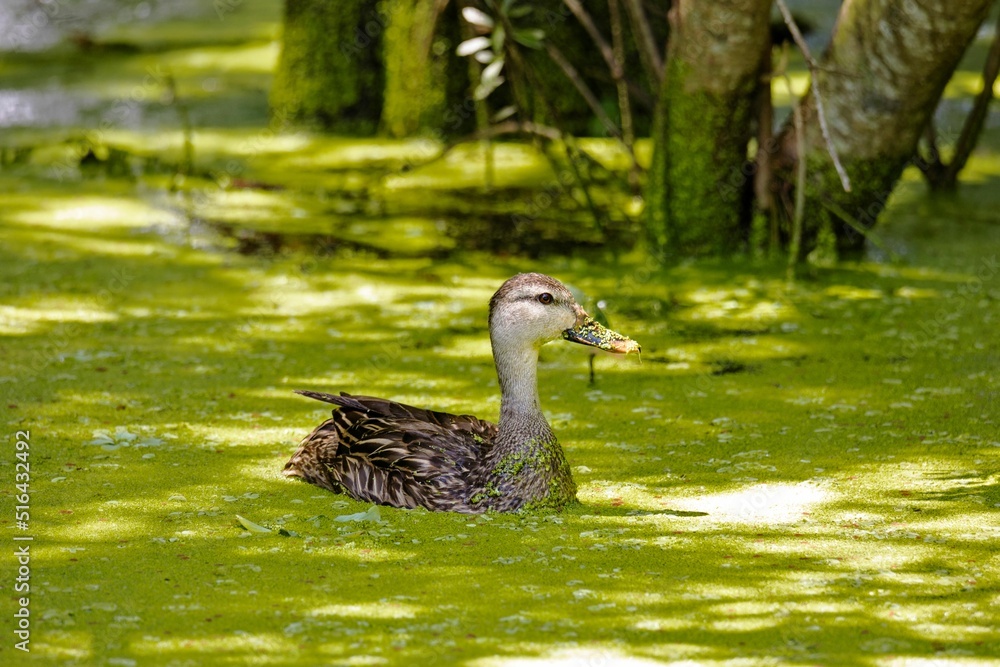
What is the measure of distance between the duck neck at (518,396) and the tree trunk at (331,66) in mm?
5879

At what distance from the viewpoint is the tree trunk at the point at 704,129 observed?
7.50m

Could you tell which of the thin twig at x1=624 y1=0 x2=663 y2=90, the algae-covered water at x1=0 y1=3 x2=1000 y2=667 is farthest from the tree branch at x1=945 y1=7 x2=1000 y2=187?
the thin twig at x1=624 y1=0 x2=663 y2=90

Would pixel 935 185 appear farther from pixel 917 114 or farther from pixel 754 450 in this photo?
pixel 754 450

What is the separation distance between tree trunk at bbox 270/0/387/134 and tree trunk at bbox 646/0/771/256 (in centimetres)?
319

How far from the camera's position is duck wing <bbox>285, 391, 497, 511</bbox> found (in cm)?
494

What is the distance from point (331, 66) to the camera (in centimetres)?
1041

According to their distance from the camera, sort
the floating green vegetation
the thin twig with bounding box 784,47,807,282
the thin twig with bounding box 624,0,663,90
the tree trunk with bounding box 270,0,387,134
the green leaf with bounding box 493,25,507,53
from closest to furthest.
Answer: the floating green vegetation < the thin twig with bounding box 784,47,807,282 < the green leaf with bounding box 493,25,507,53 < the thin twig with bounding box 624,0,663,90 < the tree trunk with bounding box 270,0,387,134

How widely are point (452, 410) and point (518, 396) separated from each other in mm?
1102

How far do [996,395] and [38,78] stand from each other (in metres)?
8.76

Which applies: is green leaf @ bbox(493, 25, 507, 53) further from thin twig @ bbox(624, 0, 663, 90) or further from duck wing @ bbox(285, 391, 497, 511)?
duck wing @ bbox(285, 391, 497, 511)

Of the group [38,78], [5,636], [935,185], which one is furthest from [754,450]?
[38,78]

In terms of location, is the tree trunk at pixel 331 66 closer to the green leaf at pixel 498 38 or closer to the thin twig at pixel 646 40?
the thin twig at pixel 646 40

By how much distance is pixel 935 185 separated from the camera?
368 inches

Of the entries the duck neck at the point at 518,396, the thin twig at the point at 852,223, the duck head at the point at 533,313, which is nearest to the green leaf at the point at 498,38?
the thin twig at the point at 852,223
